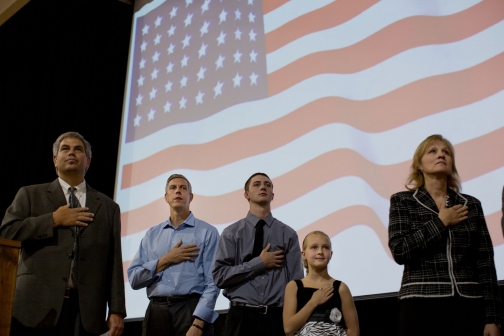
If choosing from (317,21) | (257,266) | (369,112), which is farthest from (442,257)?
(317,21)

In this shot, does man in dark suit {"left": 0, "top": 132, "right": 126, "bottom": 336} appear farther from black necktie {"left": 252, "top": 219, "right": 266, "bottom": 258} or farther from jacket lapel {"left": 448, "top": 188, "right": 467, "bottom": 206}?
jacket lapel {"left": 448, "top": 188, "right": 467, "bottom": 206}

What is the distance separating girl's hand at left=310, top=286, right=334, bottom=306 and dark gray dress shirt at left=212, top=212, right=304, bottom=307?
11.3 inches

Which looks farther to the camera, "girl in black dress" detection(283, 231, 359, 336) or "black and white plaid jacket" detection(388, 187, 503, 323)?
"girl in black dress" detection(283, 231, 359, 336)

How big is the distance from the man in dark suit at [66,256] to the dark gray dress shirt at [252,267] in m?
0.55

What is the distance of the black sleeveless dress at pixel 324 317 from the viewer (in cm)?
245

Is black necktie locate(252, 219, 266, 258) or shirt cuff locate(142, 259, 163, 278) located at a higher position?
black necktie locate(252, 219, 266, 258)

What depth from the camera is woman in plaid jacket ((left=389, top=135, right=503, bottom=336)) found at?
2135 millimetres

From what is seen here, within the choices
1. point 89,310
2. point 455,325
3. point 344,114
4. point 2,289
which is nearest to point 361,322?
point 455,325

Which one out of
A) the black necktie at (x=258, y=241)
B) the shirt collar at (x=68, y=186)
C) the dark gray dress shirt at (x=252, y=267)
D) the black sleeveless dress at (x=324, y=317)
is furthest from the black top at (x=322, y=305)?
the shirt collar at (x=68, y=186)

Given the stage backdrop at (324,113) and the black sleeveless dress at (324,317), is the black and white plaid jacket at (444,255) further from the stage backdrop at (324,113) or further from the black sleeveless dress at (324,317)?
the stage backdrop at (324,113)

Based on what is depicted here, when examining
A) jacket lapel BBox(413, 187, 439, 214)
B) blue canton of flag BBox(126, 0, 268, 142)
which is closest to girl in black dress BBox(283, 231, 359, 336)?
jacket lapel BBox(413, 187, 439, 214)

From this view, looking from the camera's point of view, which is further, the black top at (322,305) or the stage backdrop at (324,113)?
the stage backdrop at (324,113)

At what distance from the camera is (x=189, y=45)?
4.84 meters

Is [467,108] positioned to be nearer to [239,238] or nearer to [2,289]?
[239,238]
